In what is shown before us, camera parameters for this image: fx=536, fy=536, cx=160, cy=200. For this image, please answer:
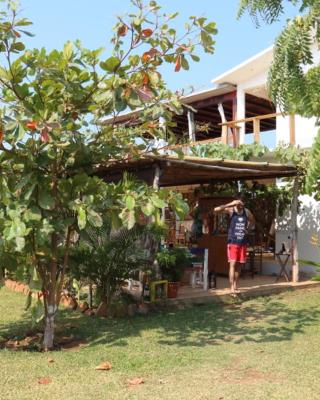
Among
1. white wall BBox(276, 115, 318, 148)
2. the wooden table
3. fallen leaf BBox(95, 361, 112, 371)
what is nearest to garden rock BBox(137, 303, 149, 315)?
fallen leaf BBox(95, 361, 112, 371)

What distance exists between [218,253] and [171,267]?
11.4 ft

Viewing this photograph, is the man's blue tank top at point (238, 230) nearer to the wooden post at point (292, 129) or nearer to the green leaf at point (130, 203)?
the green leaf at point (130, 203)

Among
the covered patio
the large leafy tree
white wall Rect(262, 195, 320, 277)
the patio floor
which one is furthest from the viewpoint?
white wall Rect(262, 195, 320, 277)

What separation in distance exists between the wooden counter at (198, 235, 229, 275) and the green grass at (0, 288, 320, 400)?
11.5 ft

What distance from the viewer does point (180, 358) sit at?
564cm

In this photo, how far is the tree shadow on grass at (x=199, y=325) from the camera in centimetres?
662

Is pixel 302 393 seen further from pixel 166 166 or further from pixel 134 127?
pixel 166 166

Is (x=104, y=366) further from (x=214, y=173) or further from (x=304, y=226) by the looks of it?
A: (x=304, y=226)

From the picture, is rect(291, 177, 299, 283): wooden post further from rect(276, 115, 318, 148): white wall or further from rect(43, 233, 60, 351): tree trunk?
rect(43, 233, 60, 351): tree trunk

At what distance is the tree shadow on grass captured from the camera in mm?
6621

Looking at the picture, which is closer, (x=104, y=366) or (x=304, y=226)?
(x=104, y=366)

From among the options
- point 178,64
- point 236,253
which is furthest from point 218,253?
point 178,64

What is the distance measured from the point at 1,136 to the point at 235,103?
46.0 feet

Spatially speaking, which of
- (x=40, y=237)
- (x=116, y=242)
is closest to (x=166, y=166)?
(x=116, y=242)
